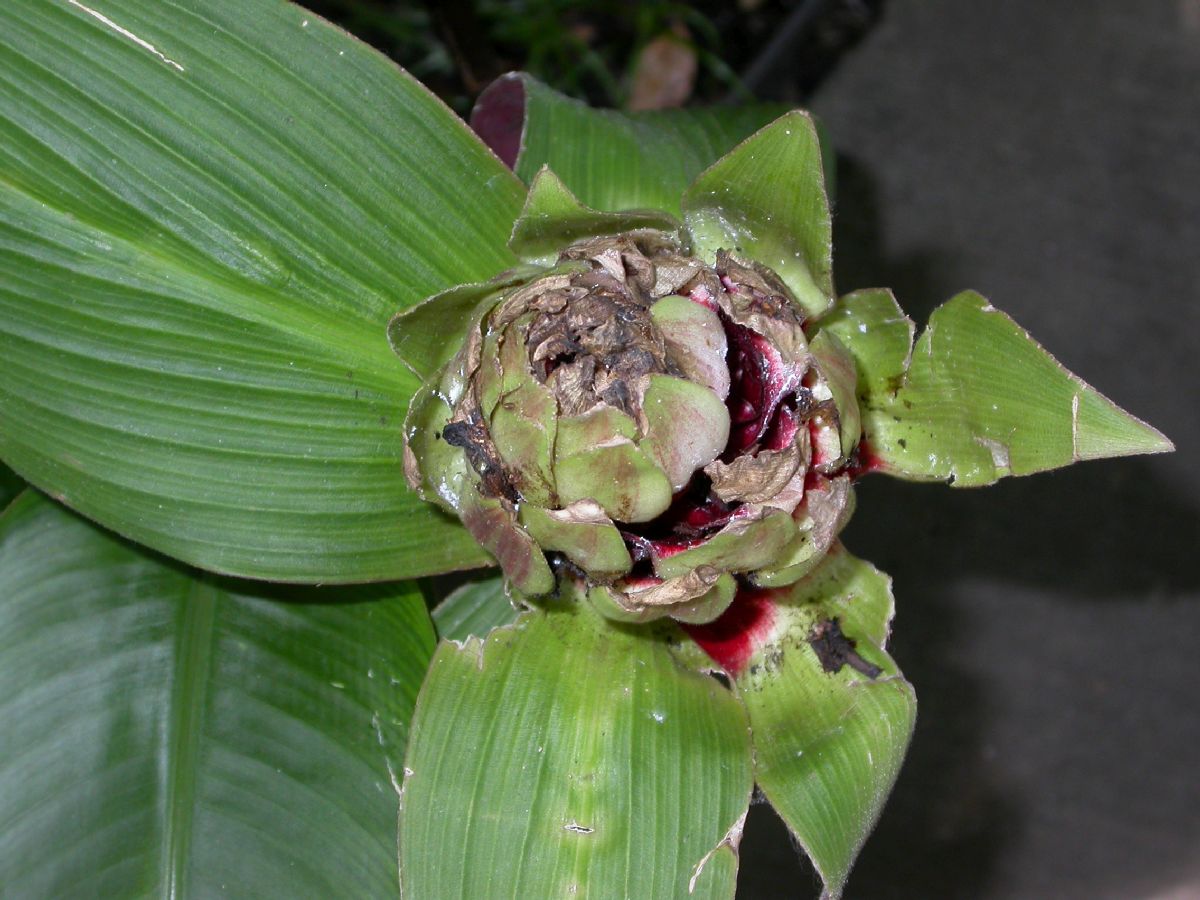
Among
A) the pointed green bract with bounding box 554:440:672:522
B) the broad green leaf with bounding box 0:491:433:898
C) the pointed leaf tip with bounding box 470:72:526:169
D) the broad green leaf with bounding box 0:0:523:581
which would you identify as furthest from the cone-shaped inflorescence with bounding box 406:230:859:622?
the pointed leaf tip with bounding box 470:72:526:169

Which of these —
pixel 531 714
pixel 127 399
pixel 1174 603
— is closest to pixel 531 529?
pixel 531 714

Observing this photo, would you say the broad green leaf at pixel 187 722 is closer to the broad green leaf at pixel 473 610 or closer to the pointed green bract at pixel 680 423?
the broad green leaf at pixel 473 610

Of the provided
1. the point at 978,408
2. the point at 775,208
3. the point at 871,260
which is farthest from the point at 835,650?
the point at 871,260

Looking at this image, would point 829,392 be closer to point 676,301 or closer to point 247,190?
point 676,301

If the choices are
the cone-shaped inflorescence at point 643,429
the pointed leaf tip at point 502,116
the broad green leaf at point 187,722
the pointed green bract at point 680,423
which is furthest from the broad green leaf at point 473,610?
the pointed leaf tip at point 502,116

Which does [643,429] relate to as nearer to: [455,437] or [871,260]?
[455,437]

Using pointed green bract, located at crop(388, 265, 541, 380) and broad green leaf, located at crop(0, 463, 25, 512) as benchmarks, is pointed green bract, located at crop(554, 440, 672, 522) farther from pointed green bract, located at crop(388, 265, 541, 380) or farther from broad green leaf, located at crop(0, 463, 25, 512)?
broad green leaf, located at crop(0, 463, 25, 512)
